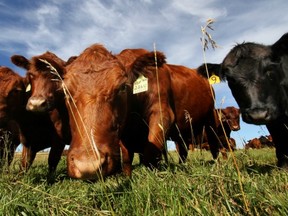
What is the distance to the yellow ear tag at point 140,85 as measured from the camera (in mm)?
5719

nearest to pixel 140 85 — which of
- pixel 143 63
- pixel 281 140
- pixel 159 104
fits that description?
pixel 143 63

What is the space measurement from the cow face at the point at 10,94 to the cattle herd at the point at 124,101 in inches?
0.8

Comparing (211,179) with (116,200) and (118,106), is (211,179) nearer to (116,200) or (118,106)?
(116,200)

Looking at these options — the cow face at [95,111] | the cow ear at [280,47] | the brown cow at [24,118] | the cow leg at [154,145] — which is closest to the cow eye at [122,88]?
the cow face at [95,111]

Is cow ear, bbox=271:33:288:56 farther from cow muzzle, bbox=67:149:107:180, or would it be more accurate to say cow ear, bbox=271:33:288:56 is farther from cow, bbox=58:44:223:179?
cow muzzle, bbox=67:149:107:180

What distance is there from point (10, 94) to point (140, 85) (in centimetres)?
359

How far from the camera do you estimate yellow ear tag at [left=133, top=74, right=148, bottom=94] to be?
5.72 meters

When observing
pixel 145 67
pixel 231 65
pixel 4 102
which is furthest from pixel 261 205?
pixel 4 102

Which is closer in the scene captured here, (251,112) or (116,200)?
(116,200)

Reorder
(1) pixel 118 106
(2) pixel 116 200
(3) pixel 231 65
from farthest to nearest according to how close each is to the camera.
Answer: (3) pixel 231 65 → (1) pixel 118 106 → (2) pixel 116 200

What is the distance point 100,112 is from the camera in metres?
4.27

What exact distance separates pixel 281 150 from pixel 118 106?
3537 mm

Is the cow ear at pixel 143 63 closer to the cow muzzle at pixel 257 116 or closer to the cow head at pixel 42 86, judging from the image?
the cow head at pixel 42 86

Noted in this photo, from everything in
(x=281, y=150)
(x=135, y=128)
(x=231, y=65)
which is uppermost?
(x=231, y=65)
